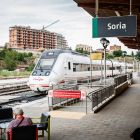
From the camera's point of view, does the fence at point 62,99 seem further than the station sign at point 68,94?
Yes

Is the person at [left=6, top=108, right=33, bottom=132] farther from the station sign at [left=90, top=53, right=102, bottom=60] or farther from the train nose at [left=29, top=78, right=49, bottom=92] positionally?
the station sign at [left=90, top=53, right=102, bottom=60]

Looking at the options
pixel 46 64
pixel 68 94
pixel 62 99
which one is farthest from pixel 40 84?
pixel 68 94

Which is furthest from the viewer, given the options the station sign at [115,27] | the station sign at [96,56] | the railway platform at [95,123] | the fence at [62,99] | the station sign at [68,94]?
the station sign at [96,56]

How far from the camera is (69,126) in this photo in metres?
7.24

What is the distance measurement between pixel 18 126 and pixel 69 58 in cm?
1517

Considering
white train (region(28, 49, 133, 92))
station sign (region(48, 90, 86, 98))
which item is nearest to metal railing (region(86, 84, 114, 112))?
station sign (region(48, 90, 86, 98))

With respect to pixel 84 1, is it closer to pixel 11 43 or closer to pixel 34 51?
pixel 34 51

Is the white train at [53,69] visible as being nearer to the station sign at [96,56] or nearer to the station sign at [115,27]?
the station sign at [96,56]

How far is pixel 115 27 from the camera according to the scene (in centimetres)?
696

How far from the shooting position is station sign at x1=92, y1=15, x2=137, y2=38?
682cm

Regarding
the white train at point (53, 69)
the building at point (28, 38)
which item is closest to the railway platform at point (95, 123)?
the white train at point (53, 69)

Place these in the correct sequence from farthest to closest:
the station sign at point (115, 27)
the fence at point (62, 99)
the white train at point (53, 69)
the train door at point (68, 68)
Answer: the train door at point (68, 68), the white train at point (53, 69), the fence at point (62, 99), the station sign at point (115, 27)

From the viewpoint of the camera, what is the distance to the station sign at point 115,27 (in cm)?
682

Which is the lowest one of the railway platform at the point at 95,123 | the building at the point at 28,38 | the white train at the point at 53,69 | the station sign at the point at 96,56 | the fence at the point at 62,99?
the railway platform at the point at 95,123
